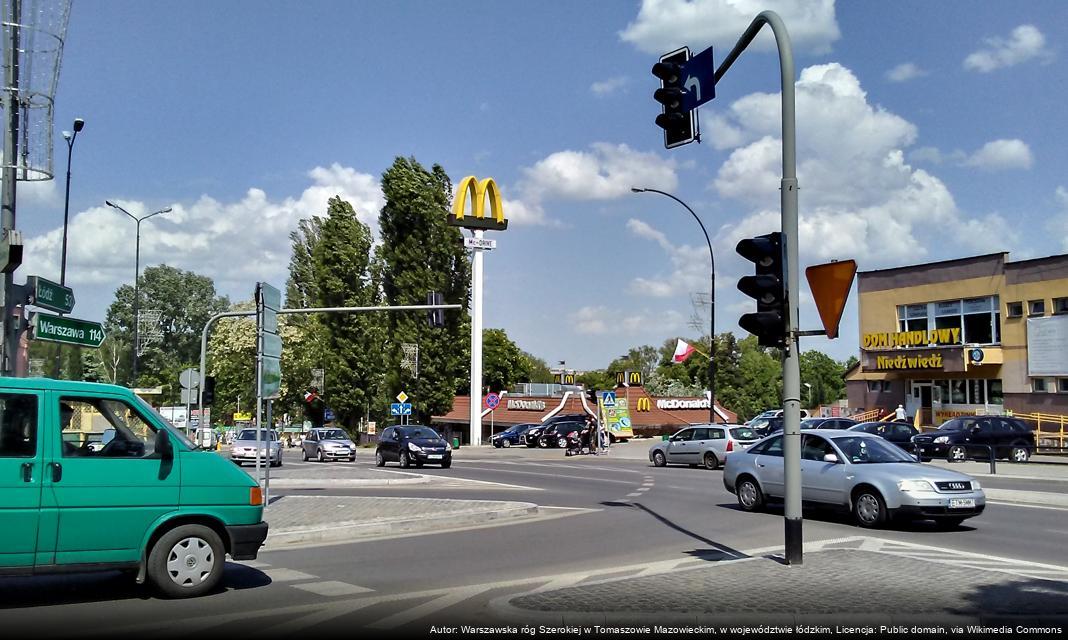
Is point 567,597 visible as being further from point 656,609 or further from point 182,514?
point 182,514

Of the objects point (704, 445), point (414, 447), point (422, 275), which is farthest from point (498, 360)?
point (704, 445)

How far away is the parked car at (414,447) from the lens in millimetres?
34281

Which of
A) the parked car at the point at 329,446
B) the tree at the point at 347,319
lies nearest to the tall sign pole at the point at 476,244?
the tree at the point at 347,319

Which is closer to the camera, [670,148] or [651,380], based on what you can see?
[670,148]

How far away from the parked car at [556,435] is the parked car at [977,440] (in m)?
24.0

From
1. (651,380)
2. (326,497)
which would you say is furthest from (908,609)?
(651,380)

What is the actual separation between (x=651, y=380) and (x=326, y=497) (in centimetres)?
11026

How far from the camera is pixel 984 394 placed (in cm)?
4788

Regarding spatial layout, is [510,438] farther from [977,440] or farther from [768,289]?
[768,289]

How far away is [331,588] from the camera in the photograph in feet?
31.7

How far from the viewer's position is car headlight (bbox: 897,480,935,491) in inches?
560

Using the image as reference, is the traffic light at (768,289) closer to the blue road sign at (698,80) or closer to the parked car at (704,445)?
the blue road sign at (698,80)

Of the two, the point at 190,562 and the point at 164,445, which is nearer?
the point at 164,445

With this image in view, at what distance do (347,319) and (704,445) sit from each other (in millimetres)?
37853
